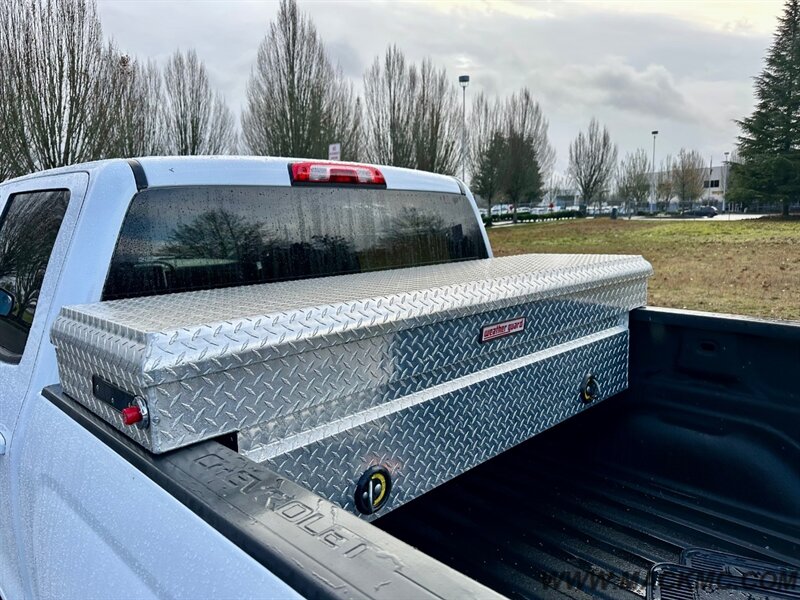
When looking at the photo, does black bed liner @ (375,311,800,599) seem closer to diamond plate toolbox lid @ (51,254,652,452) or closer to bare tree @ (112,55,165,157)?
diamond plate toolbox lid @ (51,254,652,452)

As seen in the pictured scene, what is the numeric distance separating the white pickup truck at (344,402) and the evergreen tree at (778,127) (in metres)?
19.5

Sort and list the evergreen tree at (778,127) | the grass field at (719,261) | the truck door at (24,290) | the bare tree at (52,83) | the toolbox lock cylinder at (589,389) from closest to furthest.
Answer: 1. the truck door at (24,290)
2. the toolbox lock cylinder at (589,389)
3. the grass field at (719,261)
4. the bare tree at (52,83)
5. the evergreen tree at (778,127)

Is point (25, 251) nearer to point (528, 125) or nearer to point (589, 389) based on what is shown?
point (589, 389)

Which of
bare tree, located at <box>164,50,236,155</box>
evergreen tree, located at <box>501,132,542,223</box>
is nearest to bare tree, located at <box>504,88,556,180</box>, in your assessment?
evergreen tree, located at <box>501,132,542,223</box>

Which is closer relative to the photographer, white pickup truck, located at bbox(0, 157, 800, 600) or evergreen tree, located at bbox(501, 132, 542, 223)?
white pickup truck, located at bbox(0, 157, 800, 600)

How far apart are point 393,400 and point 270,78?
898 inches

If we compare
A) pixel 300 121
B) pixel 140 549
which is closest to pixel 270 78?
pixel 300 121

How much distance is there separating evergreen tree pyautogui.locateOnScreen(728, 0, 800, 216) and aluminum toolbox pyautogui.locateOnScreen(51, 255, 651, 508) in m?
20.1

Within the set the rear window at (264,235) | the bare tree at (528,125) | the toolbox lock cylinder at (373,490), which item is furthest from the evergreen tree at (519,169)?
the toolbox lock cylinder at (373,490)

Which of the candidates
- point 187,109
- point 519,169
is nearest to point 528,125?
point 519,169

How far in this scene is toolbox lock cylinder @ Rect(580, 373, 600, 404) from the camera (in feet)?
8.47

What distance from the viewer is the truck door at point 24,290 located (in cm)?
192

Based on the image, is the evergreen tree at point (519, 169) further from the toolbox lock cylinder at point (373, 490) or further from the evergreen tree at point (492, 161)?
the toolbox lock cylinder at point (373, 490)

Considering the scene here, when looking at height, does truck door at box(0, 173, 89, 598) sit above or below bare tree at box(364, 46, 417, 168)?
below
